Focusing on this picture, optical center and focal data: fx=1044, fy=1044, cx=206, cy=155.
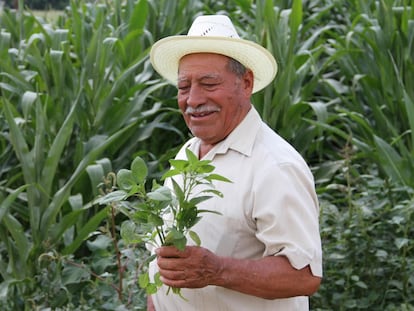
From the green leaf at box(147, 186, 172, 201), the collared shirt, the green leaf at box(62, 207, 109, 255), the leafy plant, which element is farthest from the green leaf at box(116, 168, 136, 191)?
the green leaf at box(62, 207, 109, 255)

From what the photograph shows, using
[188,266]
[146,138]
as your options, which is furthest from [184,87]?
[146,138]

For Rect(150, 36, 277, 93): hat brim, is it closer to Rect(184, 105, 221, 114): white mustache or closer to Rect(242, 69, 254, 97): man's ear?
Rect(242, 69, 254, 97): man's ear

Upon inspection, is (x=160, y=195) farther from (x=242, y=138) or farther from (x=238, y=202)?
(x=242, y=138)

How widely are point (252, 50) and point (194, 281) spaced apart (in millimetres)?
678

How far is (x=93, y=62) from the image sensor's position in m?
5.39

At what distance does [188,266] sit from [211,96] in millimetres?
498

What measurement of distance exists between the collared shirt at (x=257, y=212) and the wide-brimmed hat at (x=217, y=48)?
155 mm

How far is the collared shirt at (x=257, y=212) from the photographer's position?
101 inches

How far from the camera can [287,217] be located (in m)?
2.55

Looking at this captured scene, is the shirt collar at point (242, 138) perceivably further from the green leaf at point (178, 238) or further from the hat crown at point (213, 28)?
the green leaf at point (178, 238)

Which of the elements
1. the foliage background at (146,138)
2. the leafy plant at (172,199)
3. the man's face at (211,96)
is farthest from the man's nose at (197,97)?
the foliage background at (146,138)

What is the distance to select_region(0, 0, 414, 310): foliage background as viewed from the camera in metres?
4.42

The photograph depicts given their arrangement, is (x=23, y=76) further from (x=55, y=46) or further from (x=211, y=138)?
(x=211, y=138)

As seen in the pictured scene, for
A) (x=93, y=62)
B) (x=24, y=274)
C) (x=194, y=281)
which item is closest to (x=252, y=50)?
(x=194, y=281)
